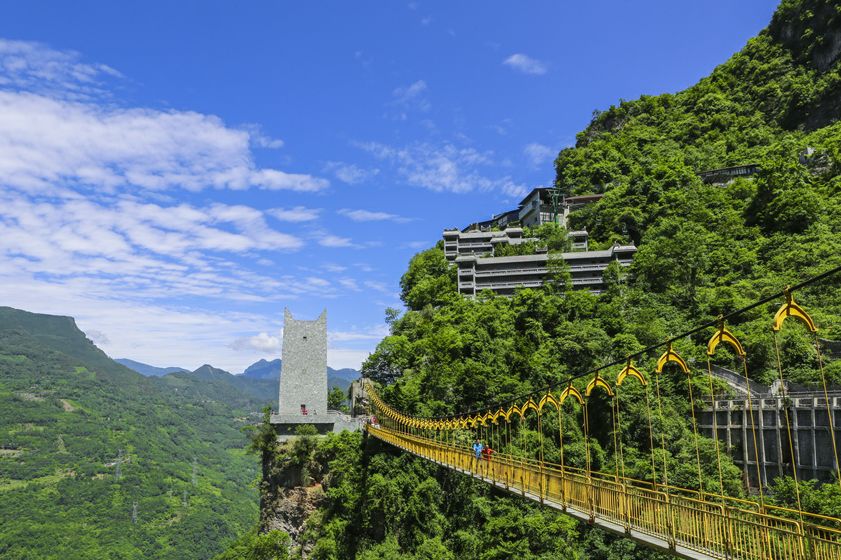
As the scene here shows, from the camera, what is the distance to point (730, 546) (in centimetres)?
652

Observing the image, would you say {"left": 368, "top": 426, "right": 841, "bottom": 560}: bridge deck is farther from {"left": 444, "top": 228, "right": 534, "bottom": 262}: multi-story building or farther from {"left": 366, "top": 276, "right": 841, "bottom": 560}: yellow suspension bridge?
{"left": 444, "top": 228, "right": 534, "bottom": 262}: multi-story building

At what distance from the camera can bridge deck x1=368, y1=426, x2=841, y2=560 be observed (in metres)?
5.99

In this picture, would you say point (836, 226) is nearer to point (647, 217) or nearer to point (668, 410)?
point (647, 217)

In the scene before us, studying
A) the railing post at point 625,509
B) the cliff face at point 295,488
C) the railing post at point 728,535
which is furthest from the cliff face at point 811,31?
the railing post at point 728,535

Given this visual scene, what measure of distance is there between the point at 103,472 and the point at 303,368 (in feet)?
Result: 307

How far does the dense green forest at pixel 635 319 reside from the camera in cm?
2445

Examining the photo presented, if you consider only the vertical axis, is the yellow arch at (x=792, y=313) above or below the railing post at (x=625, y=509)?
above

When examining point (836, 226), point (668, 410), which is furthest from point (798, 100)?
point (668, 410)

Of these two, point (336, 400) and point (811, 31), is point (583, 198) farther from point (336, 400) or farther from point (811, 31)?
point (336, 400)

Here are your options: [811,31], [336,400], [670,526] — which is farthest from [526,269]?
[670,526]

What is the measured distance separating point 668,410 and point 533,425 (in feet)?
20.4

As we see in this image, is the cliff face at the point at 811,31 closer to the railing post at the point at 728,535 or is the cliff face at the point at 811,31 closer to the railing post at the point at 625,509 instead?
the railing post at the point at 625,509

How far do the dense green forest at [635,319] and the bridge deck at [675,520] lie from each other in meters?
6.96

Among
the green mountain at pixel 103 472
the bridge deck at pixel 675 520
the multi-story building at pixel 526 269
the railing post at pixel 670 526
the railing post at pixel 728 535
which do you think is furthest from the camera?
the green mountain at pixel 103 472
